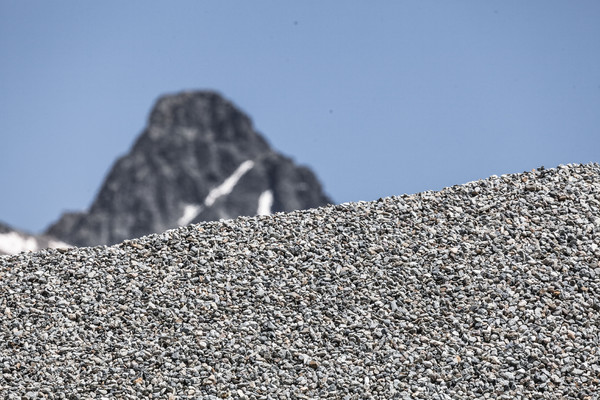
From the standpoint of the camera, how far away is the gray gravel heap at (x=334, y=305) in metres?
8.12

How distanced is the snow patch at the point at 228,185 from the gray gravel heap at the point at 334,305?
96.0 meters

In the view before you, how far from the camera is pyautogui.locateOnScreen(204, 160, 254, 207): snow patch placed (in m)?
108

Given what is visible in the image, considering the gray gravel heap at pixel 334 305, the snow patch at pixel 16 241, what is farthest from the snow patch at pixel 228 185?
the gray gravel heap at pixel 334 305

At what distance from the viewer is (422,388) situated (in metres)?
7.89

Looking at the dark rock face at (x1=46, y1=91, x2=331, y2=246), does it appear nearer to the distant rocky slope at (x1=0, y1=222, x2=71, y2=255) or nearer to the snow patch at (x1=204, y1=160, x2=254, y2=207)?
the snow patch at (x1=204, y1=160, x2=254, y2=207)

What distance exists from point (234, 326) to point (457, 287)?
288 centimetres

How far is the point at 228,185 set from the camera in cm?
11000

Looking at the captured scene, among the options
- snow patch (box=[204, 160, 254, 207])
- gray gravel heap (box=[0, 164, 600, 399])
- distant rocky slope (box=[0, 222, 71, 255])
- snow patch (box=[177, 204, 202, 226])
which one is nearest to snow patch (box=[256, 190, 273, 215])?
snow patch (box=[204, 160, 254, 207])

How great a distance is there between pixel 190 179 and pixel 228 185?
616 cm

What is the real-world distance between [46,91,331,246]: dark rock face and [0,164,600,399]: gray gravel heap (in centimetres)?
8944

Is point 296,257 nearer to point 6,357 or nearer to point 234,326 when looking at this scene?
point 234,326

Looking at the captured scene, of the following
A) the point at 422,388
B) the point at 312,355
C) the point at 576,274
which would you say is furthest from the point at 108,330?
the point at 576,274

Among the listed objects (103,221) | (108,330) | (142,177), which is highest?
(142,177)

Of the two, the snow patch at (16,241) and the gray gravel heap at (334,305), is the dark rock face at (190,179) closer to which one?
the snow patch at (16,241)
